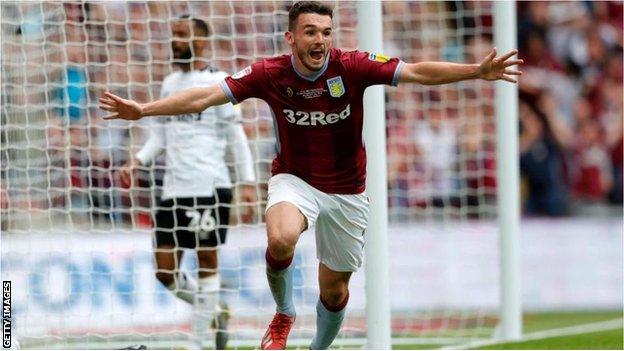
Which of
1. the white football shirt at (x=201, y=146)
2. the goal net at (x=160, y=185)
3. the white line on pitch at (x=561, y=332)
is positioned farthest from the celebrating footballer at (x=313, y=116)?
the white line on pitch at (x=561, y=332)

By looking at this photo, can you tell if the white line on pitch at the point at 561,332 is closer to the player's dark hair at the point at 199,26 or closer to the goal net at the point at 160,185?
the goal net at the point at 160,185

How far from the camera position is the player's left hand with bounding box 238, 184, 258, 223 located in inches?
430

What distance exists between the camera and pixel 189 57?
416 inches

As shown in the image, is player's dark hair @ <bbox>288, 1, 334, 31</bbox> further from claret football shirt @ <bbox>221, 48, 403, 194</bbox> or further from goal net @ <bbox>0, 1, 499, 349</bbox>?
goal net @ <bbox>0, 1, 499, 349</bbox>

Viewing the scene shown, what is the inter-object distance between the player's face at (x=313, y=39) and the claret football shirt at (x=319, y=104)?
0.33 feet

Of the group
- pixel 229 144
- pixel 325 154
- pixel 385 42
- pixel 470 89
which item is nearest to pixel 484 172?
pixel 470 89

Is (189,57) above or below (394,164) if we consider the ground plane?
above

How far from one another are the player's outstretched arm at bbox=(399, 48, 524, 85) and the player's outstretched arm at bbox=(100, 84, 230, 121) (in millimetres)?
1151

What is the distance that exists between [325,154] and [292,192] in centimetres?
32

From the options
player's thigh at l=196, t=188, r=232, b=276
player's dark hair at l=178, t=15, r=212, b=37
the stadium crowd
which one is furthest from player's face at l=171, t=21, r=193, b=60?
player's thigh at l=196, t=188, r=232, b=276

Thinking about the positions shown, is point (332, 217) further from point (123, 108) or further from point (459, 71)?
point (123, 108)

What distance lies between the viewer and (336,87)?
310 inches

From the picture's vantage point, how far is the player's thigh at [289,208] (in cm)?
771

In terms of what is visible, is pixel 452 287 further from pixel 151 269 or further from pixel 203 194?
pixel 203 194
